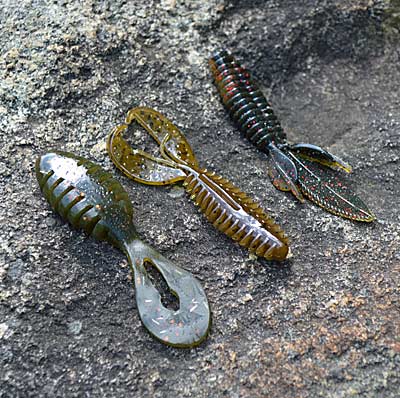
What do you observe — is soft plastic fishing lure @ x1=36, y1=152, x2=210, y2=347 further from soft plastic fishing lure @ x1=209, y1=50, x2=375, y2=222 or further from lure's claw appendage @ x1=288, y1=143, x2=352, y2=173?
lure's claw appendage @ x1=288, y1=143, x2=352, y2=173

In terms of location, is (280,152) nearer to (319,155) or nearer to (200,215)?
(319,155)

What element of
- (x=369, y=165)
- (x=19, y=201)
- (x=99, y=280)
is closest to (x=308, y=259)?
(x=369, y=165)

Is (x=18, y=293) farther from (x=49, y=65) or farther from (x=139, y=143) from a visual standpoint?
(x=49, y=65)

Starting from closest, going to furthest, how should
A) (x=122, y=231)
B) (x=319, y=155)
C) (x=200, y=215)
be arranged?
1. (x=122, y=231)
2. (x=200, y=215)
3. (x=319, y=155)

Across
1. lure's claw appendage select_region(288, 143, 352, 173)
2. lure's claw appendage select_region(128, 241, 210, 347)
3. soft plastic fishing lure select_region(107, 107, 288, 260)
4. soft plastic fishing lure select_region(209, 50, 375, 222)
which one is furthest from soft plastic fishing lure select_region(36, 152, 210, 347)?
lure's claw appendage select_region(288, 143, 352, 173)

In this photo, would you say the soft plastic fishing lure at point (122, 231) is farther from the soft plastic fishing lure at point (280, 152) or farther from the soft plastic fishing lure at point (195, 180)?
the soft plastic fishing lure at point (280, 152)

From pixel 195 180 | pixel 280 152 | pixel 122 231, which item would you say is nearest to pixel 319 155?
pixel 280 152
